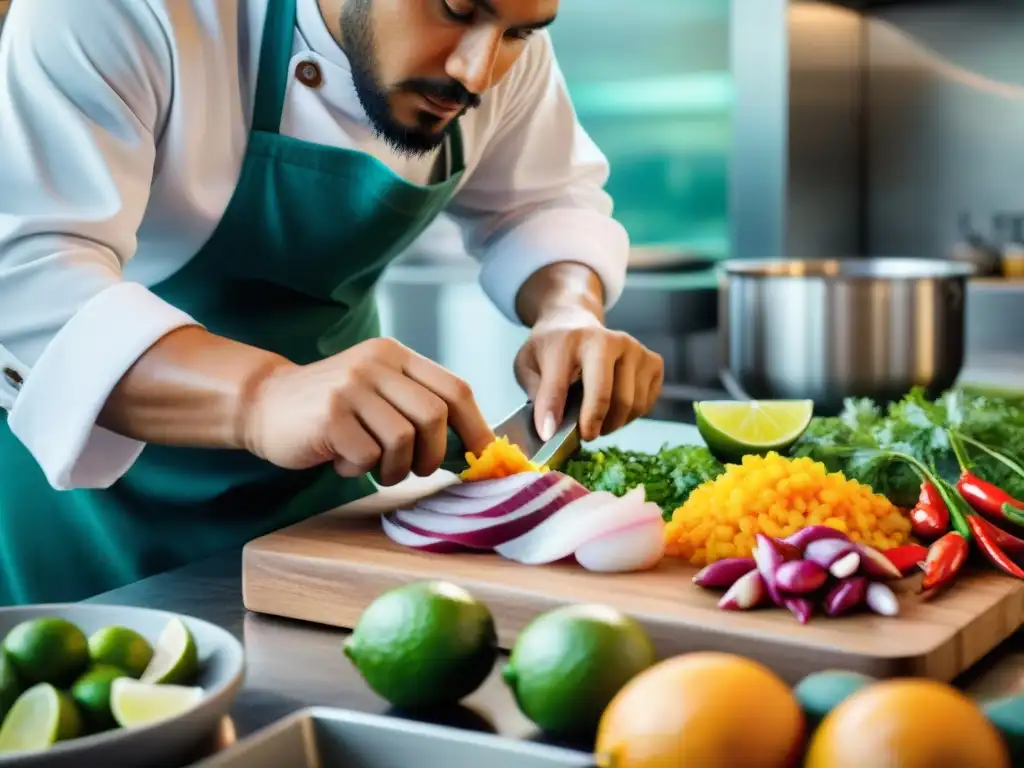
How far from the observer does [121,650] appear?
100 centimetres

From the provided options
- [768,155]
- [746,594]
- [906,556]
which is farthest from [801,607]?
[768,155]

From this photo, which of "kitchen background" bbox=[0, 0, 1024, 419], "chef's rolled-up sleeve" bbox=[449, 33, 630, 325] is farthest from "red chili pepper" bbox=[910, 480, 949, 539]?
"kitchen background" bbox=[0, 0, 1024, 419]

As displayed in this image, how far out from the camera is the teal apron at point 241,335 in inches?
69.3

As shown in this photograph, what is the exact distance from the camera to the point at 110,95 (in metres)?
1.52

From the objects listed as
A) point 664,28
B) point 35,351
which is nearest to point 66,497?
point 35,351

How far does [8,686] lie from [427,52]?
897mm

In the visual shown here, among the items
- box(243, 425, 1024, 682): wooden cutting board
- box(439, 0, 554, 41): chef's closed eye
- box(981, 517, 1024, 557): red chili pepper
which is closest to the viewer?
box(243, 425, 1024, 682): wooden cutting board

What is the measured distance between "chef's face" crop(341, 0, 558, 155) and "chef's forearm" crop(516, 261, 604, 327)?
392 millimetres

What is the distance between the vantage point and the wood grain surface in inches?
43.9

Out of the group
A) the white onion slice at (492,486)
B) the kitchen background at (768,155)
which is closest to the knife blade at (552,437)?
the white onion slice at (492,486)

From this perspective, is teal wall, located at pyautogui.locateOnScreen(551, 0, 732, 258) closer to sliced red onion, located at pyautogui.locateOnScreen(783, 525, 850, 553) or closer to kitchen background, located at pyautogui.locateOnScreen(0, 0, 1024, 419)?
kitchen background, located at pyautogui.locateOnScreen(0, 0, 1024, 419)

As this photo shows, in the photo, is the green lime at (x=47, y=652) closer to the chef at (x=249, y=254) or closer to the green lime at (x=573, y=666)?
the green lime at (x=573, y=666)

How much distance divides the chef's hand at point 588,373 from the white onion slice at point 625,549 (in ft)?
1.37

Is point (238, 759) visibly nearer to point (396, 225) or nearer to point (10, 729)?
point (10, 729)
